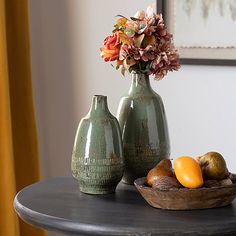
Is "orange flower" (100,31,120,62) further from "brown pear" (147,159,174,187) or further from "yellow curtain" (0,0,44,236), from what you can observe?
"yellow curtain" (0,0,44,236)

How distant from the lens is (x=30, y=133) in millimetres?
2473

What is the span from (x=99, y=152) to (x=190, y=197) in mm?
264

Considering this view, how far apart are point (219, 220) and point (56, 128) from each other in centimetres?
141

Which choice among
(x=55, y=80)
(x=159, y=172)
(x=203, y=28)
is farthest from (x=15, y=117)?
(x=159, y=172)

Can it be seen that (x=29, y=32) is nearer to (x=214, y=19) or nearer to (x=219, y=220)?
(x=214, y=19)

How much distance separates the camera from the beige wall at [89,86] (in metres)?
2.22

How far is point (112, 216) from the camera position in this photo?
4.45 feet

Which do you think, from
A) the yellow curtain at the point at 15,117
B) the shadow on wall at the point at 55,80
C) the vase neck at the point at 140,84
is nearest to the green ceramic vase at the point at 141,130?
the vase neck at the point at 140,84

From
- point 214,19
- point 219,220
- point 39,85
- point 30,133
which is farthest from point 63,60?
point 219,220

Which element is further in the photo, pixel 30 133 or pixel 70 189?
pixel 30 133

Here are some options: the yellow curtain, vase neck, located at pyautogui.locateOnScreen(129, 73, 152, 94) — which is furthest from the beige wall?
vase neck, located at pyautogui.locateOnScreen(129, 73, 152, 94)

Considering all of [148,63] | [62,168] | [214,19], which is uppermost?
[214,19]

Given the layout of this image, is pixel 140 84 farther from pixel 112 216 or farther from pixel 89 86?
pixel 89 86

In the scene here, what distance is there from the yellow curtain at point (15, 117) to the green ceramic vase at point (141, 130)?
76cm
